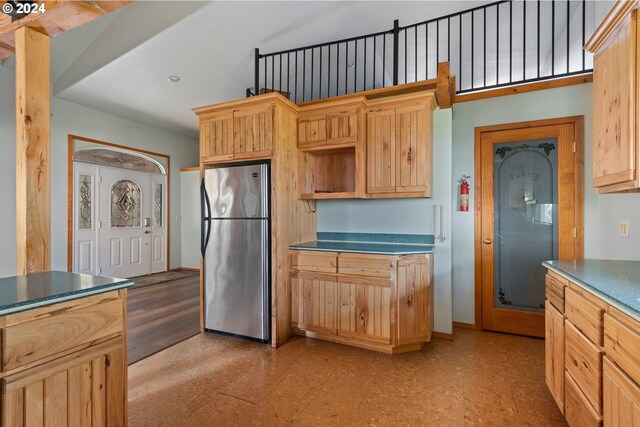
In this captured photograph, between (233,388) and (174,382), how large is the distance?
0.45 m

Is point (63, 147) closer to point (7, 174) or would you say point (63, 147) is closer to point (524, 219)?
point (7, 174)

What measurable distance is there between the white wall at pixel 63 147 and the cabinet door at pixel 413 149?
186 inches

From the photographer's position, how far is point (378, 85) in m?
5.20

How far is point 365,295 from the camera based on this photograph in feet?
8.98

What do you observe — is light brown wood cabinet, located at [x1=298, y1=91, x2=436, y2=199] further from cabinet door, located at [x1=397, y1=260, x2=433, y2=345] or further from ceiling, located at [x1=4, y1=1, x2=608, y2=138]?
ceiling, located at [x1=4, y1=1, x2=608, y2=138]

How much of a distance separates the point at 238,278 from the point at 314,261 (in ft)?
2.47

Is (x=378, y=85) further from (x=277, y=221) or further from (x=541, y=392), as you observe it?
(x=541, y=392)

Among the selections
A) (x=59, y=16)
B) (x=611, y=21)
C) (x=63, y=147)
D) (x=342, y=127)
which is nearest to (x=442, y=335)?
(x=342, y=127)

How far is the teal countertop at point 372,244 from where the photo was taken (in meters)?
2.77

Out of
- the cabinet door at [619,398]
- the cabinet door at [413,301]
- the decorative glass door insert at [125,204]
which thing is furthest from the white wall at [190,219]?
the cabinet door at [619,398]

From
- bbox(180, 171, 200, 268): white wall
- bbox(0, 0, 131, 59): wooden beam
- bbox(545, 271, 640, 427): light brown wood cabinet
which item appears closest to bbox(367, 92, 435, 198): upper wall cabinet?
bbox(545, 271, 640, 427): light brown wood cabinet

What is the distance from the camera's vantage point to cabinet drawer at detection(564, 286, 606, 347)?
135 centimetres

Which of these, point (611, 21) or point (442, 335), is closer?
point (611, 21)

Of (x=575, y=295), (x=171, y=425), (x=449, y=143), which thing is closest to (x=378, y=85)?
(x=449, y=143)
